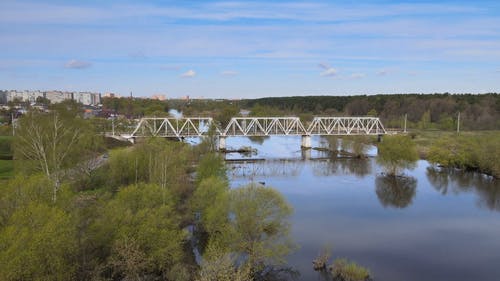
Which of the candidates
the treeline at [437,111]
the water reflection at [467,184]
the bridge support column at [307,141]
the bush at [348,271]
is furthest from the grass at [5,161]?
the treeline at [437,111]

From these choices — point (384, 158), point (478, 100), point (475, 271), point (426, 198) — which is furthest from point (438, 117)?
point (475, 271)

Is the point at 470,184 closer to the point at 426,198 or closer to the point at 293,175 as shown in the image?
the point at 426,198

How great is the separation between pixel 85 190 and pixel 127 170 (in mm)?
3323

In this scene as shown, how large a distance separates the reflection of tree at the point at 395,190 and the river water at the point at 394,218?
0.09m

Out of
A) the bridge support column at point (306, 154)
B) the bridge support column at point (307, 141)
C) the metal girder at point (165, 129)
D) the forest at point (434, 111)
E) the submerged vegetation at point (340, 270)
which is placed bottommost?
the submerged vegetation at point (340, 270)

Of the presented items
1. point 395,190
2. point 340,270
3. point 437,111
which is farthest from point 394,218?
point 437,111

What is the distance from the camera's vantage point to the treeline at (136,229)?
1404 cm

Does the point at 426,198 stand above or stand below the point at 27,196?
below

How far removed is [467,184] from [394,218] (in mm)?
16261

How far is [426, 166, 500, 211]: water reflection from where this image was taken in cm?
3609

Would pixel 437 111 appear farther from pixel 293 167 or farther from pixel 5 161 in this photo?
pixel 5 161

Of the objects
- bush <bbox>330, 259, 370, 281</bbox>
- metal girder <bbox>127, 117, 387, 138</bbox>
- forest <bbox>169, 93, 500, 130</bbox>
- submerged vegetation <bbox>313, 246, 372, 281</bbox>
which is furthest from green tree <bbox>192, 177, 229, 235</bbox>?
forest <bbox>169, 93, 500, 130</bbox>

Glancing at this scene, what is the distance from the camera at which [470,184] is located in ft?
138

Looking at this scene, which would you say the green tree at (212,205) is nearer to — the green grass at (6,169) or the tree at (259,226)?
the tree at (259,226)
